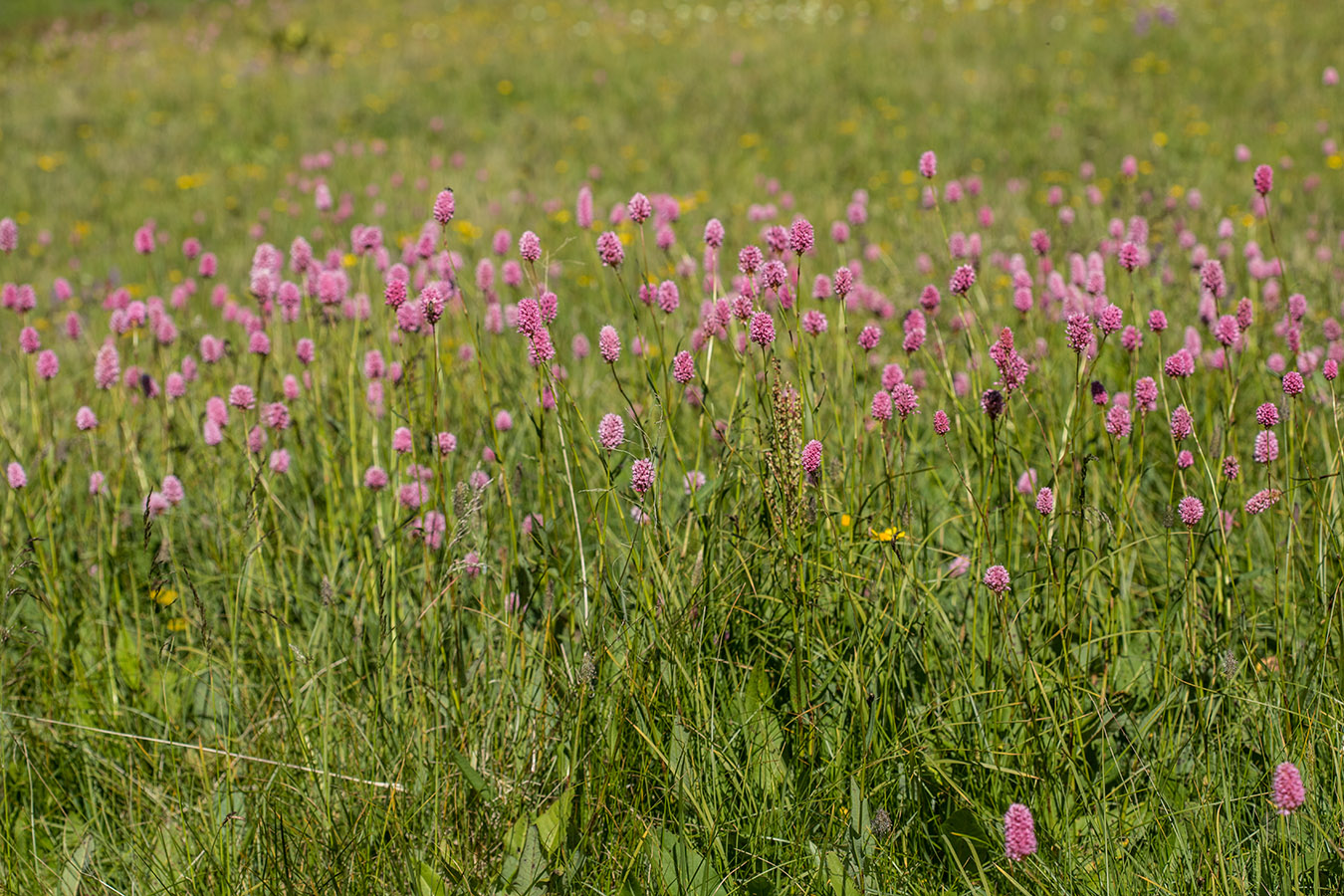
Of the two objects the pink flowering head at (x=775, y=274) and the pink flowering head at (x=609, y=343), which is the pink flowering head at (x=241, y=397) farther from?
the pink flowering head at (x=775, y=274)

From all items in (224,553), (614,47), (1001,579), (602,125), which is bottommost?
(224,553)

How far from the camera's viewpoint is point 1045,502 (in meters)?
1.63

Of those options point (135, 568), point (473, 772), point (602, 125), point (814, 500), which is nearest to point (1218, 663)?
point (814, 500)

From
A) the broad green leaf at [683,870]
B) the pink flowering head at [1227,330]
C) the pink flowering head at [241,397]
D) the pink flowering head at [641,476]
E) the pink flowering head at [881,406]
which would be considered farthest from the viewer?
the pink flowering head at [241,397]

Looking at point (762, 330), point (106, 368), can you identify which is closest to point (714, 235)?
point (762, 330)

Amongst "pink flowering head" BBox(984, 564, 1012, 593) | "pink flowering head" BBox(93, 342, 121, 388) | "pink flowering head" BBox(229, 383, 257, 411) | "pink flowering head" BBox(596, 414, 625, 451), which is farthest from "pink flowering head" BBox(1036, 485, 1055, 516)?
"pink flowering head" BBox(93, 342, 121, 388)

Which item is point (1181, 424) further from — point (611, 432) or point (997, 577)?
point (611, 432)

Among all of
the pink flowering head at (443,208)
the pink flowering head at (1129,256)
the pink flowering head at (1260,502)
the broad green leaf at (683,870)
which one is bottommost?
the broad green leaf at (683,870)

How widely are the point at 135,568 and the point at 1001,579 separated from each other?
218 cm

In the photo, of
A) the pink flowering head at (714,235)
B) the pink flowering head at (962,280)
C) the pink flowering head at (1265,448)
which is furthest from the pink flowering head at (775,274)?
the pink flowering head at (1265,448)

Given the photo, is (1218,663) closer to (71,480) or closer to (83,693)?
(83,693)

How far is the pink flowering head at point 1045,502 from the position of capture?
1.62 m

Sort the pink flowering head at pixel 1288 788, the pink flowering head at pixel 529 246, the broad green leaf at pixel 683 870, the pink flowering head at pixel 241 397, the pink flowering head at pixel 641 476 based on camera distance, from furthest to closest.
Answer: the pink flowering head at pixel 241 397 → the pink flowering head at pixel 529 246 → the pink flowering head at pixel 641 476 → the broad green leaf at pixel 683 870 → the pink flowering head at pixel 1288 788

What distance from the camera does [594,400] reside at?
3398 mm
